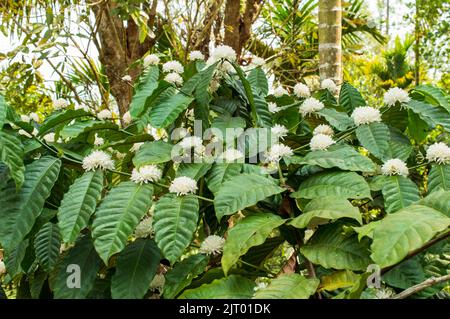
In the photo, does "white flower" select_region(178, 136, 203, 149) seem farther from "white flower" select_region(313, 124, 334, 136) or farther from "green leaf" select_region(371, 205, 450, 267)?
"green leaf" select_region(371, 205, 450, 267)

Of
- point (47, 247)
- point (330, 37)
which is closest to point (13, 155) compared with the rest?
point (47, 247)

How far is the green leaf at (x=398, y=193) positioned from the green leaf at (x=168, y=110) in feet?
1.52

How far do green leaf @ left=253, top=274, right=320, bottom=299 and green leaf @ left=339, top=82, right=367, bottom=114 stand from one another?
74 centimetres

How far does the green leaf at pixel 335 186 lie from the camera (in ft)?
3.19

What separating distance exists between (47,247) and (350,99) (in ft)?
3.00

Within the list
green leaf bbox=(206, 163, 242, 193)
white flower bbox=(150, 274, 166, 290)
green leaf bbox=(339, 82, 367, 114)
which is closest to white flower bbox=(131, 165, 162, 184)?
green leaf bbox=(206, 163, 242, 193)

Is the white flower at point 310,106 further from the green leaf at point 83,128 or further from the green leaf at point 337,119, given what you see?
the green leaf at point 83,128

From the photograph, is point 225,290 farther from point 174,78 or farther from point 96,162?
point 174,78

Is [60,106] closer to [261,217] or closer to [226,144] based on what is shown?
[226,144]

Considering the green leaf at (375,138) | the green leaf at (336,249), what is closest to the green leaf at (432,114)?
the green leaf at (375,138)

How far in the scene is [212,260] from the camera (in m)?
1.08
